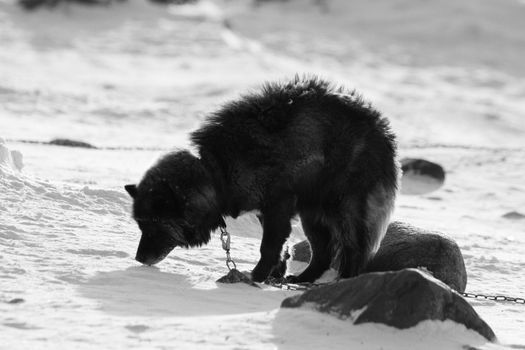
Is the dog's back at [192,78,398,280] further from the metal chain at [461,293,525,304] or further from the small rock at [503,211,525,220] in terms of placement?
the small rock at [503,211,525,220]

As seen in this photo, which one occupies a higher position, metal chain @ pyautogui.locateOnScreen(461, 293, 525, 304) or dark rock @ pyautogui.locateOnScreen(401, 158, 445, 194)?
dark rock @ pyautogui.locateOnScreen(401, 158, 445, 194)

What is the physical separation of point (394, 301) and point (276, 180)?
1.94 meters

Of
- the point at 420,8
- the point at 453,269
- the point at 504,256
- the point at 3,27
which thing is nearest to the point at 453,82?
the point at 420,8

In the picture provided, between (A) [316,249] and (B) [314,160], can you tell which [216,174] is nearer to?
(B) [314,160]

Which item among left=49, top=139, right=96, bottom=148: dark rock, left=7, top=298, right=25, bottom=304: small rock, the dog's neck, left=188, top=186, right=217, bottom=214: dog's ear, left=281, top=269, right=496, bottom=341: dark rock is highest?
the dog's neck

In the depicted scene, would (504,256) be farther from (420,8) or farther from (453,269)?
(420,8)

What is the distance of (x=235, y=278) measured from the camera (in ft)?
21.6

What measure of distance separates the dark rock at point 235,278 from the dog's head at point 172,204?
1.87 ft

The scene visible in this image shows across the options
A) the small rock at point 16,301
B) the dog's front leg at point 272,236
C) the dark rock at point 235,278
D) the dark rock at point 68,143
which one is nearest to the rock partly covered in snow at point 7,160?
the dog's front leg at point 272,236

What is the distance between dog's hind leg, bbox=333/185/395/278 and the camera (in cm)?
696

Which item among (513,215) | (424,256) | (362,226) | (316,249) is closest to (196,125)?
(513,215)

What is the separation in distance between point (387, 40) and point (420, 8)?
5.40m

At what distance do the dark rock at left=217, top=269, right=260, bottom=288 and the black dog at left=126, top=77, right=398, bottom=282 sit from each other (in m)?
0.40

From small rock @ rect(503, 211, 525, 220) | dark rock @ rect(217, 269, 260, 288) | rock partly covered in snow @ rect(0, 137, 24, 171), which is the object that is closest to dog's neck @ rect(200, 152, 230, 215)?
dark rock @ rect(217, 269, 260, 288)
